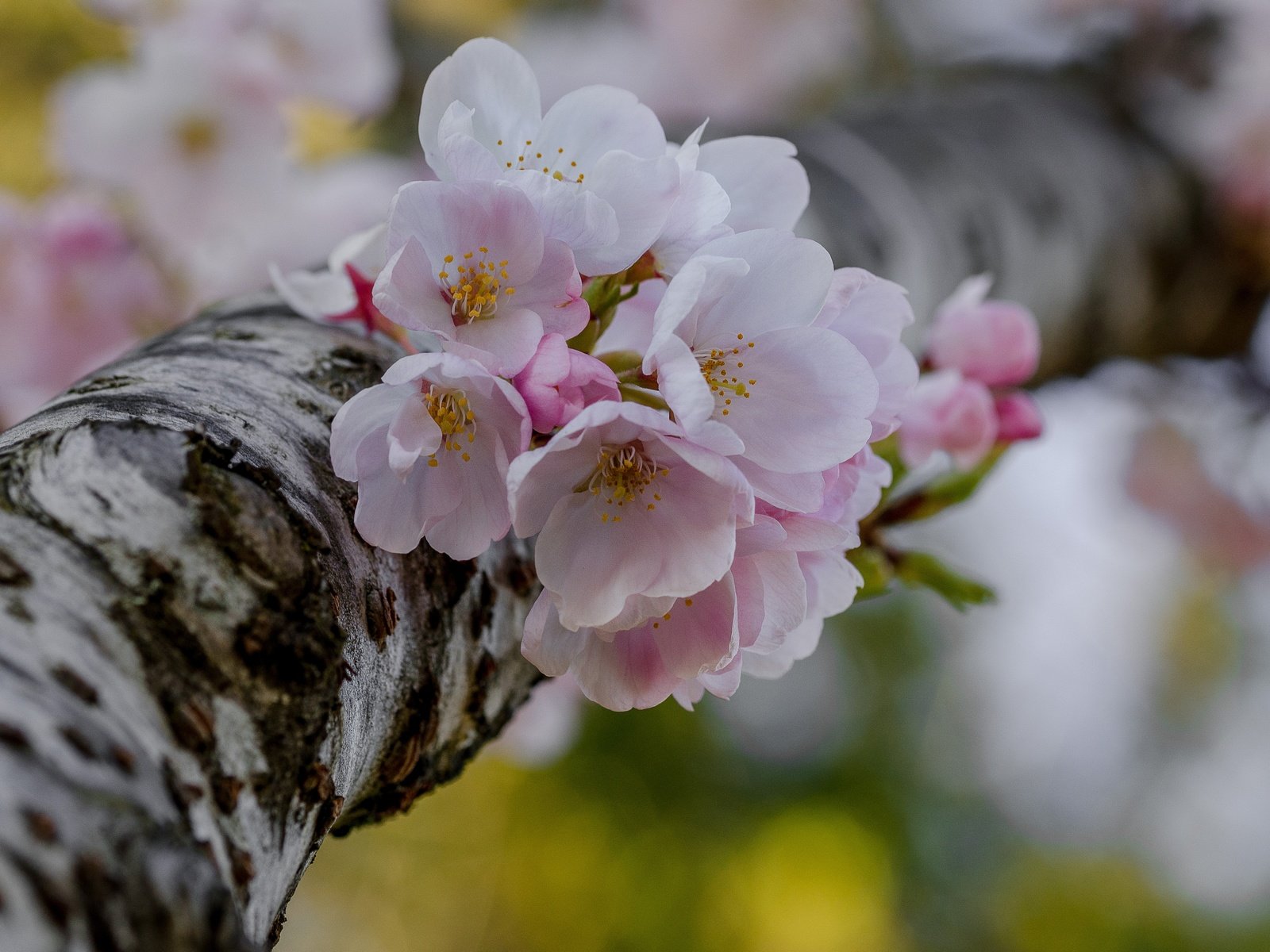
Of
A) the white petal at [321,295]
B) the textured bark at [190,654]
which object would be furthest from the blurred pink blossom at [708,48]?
the textured bark at [190,654]

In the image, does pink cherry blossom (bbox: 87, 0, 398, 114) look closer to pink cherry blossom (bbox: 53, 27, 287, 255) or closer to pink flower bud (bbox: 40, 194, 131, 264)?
pink cherry blossom (bbox: 53, 27, 287, 255)

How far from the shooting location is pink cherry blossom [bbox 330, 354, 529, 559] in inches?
10.7

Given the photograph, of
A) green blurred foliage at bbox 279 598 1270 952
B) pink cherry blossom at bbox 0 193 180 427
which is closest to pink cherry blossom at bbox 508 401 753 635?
pink cherry blossom at bbox 0 193 180 427

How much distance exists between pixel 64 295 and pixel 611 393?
0.67 metres

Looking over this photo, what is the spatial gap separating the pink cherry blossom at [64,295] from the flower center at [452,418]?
58 cm

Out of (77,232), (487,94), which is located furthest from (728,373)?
(77,232)

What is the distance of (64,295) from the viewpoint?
77 cm

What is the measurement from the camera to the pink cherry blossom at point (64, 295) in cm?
75

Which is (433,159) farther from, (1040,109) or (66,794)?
(1040,109)

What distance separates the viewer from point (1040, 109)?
109 centimetres

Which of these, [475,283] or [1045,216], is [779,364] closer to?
[475,283]

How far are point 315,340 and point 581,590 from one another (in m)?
0.16

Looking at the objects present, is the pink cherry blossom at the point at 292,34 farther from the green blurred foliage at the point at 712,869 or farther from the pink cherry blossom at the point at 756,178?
Answer: the green blurred foliage at the point at 712,869

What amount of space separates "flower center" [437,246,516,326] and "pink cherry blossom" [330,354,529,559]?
0.09 feet
